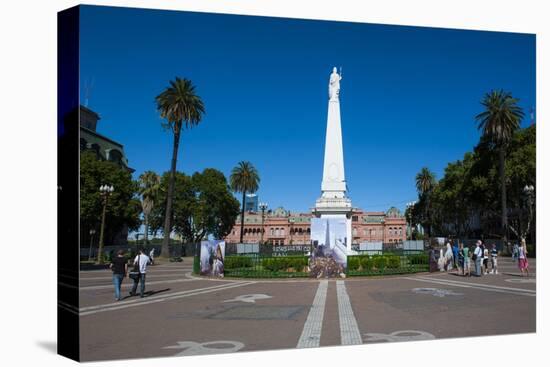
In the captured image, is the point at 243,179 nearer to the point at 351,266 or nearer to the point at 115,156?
the point at 115,156

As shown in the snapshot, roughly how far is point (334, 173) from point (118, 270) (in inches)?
760

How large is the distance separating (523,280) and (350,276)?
6.29 metres

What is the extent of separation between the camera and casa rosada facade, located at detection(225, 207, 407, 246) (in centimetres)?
9444

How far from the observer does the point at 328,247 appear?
19.7 metres

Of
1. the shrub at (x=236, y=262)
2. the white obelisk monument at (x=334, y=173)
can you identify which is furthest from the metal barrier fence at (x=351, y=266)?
the white obelisk monument at (x=334, y=173)

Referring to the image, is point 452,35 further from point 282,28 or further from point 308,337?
point 308,337

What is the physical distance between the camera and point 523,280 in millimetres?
17656

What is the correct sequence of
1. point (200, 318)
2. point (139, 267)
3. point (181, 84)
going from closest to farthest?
point (200, 318) → point (139, 267) → point (181, 84)

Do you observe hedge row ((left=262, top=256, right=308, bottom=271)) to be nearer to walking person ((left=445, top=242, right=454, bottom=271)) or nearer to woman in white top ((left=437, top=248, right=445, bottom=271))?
woman in white top ((left=437, top=248, right=445, bottom=271))

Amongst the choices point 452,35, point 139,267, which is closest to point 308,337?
point 139,267

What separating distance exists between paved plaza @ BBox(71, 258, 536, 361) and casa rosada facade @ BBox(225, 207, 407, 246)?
78767mm

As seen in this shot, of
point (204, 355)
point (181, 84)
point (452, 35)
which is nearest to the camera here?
point (204, 355)

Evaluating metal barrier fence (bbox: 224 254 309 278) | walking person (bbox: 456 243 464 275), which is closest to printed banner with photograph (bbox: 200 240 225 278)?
metal barrier fence (bbox: 224 254 309 278)

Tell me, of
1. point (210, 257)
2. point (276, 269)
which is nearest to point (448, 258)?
point (276, 269)
